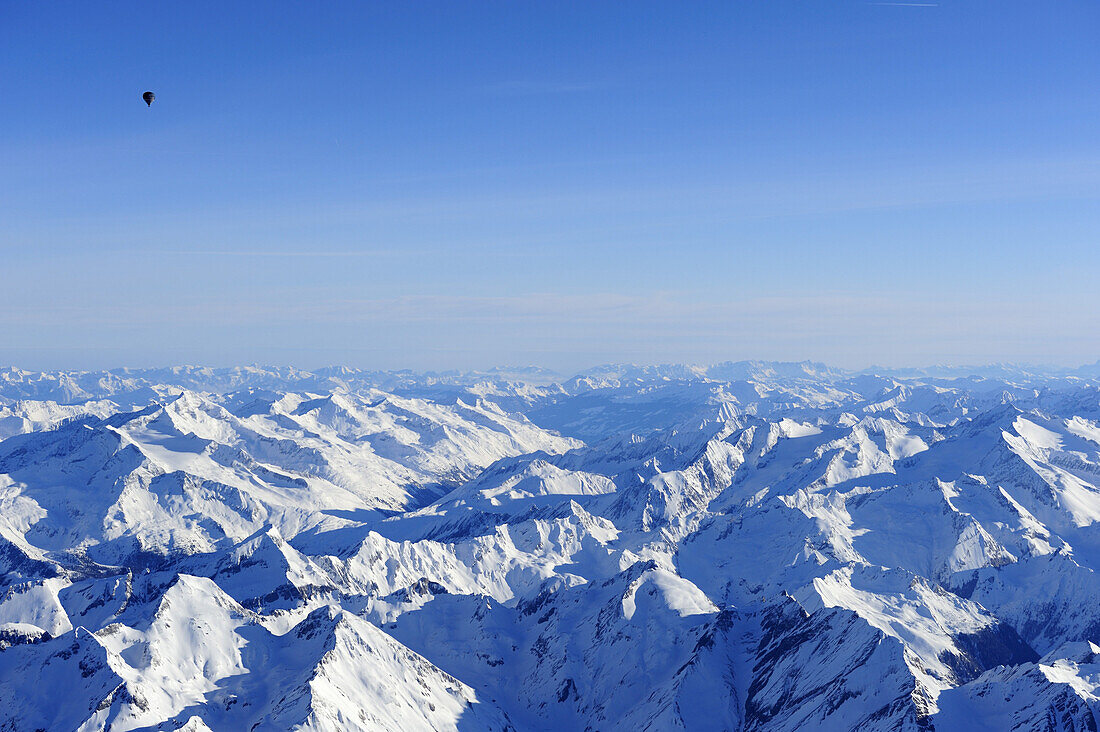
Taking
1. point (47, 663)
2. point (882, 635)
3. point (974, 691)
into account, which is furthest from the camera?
point (47, 663)

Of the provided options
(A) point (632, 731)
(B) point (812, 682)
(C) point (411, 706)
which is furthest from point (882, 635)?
(C) point (411, 706)

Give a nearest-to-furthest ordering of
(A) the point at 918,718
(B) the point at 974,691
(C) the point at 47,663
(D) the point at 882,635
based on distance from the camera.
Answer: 1. (A) the point at 918,718
2. (B) the point at 974,691
3. (D) the point at 882,635
4. (C) the point at 47,663

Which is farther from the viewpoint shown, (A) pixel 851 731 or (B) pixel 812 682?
(B) pixel 812 682

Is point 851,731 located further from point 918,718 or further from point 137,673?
point 137,673

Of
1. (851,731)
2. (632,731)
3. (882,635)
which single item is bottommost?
(632,731)

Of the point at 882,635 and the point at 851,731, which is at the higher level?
the point at 882,635

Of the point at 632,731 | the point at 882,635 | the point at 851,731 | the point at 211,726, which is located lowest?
the point at 632,731

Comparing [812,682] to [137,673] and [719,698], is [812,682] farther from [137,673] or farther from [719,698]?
[137,673]

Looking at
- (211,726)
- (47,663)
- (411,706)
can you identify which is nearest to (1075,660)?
(411,706)

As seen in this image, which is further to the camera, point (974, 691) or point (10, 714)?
point (10, 714)
